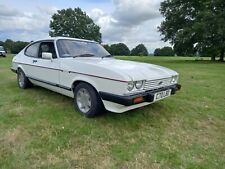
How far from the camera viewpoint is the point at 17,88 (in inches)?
263

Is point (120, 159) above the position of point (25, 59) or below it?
below

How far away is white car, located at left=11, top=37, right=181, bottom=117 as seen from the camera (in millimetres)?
3416

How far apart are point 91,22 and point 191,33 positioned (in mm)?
32004

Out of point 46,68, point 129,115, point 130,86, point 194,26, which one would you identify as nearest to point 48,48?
point 46,68

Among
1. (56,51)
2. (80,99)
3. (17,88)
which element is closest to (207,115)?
(80,99)

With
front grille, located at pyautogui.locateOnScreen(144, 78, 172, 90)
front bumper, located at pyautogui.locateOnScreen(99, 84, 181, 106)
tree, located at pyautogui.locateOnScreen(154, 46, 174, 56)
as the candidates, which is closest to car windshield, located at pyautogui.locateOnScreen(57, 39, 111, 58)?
front bumper, located at pyautogui.locateOnScreen(99, 84, 181, 106)

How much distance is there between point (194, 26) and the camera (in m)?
26.1

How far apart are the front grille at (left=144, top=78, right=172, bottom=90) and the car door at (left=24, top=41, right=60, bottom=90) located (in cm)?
199

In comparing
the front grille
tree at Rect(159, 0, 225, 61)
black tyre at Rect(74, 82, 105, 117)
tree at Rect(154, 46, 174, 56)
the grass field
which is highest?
tree at Rect(159, 0, 225, 61)

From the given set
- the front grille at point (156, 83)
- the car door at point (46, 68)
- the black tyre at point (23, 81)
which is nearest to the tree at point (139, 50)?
the black tyre at point (23, 81)

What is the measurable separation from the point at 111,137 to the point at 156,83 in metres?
1.23

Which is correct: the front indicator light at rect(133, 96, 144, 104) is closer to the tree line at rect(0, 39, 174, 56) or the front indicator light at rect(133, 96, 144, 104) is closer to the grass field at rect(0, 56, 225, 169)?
the grass field at rect(0, 56, 225, 169)

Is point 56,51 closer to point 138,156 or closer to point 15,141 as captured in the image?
point 15,141

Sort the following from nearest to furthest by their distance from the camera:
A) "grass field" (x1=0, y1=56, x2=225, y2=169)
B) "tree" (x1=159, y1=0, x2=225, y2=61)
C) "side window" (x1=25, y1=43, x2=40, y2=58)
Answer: "grass field" (x1=0, y1=56, x2=225, y2=169)
"side window" (x1=25, y1=43, x2=40, y2=58)
"tree" (x1=159, y1=0, x2=225, y2=61)
